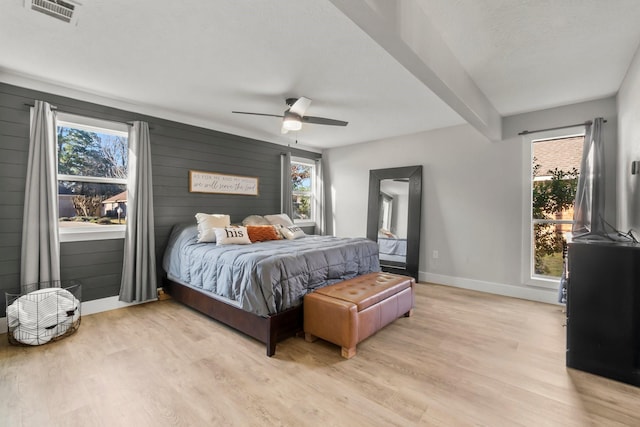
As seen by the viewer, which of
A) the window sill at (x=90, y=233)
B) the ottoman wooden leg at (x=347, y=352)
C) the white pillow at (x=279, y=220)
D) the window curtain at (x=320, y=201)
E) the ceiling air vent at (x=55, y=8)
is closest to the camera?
the ceiling air vent at (x=55, y=8)

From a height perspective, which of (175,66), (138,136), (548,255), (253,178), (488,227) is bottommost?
(548,255)

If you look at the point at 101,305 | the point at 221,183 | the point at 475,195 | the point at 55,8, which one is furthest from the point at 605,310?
the point at 101,305

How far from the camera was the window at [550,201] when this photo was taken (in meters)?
3.78

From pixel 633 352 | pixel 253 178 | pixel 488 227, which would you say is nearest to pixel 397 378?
pixel 633 352

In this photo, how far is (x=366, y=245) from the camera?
12.3 feet

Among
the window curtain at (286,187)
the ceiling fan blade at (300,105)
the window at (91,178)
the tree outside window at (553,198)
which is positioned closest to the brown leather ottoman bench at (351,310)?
the ceiling fan blade at (300,105)

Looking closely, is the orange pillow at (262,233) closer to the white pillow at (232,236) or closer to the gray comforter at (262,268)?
the white pillow at (232,236)

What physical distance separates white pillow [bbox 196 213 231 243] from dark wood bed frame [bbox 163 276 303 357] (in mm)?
657

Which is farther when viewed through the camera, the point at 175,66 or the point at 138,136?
the point at 138,136

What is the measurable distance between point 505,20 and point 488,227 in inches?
116

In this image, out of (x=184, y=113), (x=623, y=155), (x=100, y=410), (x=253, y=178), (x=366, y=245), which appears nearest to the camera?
(x=100, y=410)

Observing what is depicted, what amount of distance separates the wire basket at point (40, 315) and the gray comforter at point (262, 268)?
104cm

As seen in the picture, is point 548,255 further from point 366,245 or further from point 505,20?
point 505,20

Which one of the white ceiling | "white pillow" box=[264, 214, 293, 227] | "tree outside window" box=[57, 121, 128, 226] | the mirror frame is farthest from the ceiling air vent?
the mirror frame
